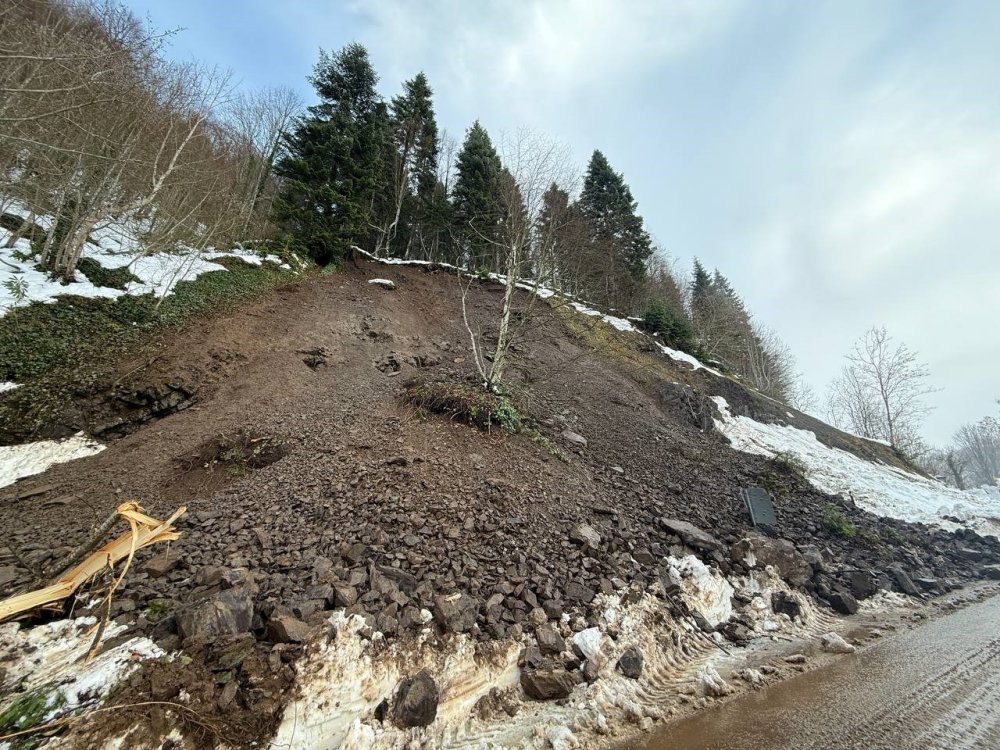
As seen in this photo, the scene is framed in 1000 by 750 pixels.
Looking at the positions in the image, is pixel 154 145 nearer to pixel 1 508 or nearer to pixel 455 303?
pixel 455 303

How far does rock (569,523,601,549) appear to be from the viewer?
14.4ft

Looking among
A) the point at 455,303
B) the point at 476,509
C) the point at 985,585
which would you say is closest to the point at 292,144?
the point at 455,303

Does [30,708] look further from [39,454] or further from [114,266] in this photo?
[114,266]

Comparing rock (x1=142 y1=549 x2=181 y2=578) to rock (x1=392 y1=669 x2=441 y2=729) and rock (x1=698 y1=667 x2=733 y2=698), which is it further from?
rock (x1=698 y1=667 x2=733 y2=698)

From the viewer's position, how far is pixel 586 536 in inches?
175

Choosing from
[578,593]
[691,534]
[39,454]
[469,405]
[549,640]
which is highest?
[469,405]

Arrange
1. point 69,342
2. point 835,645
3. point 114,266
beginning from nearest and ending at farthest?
1. point 835,645
2. point 69,342
3. point 114,266

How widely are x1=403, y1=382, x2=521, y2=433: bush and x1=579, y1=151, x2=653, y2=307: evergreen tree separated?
16.4m

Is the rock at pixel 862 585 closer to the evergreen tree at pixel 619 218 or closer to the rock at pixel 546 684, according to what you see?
the rock at pixel 546 684

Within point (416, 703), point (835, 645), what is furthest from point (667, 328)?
point (416, 703)

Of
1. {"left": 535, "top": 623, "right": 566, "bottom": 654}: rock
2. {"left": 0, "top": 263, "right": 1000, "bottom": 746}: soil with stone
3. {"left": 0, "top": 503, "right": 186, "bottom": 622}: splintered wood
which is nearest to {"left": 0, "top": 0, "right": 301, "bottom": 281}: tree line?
{"left": 0, "top": 263, "right": 1000, "bottom": 746}: soil with stone

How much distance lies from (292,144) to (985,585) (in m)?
21.9

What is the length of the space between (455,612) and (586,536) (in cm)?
195

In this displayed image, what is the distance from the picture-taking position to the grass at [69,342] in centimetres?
584
